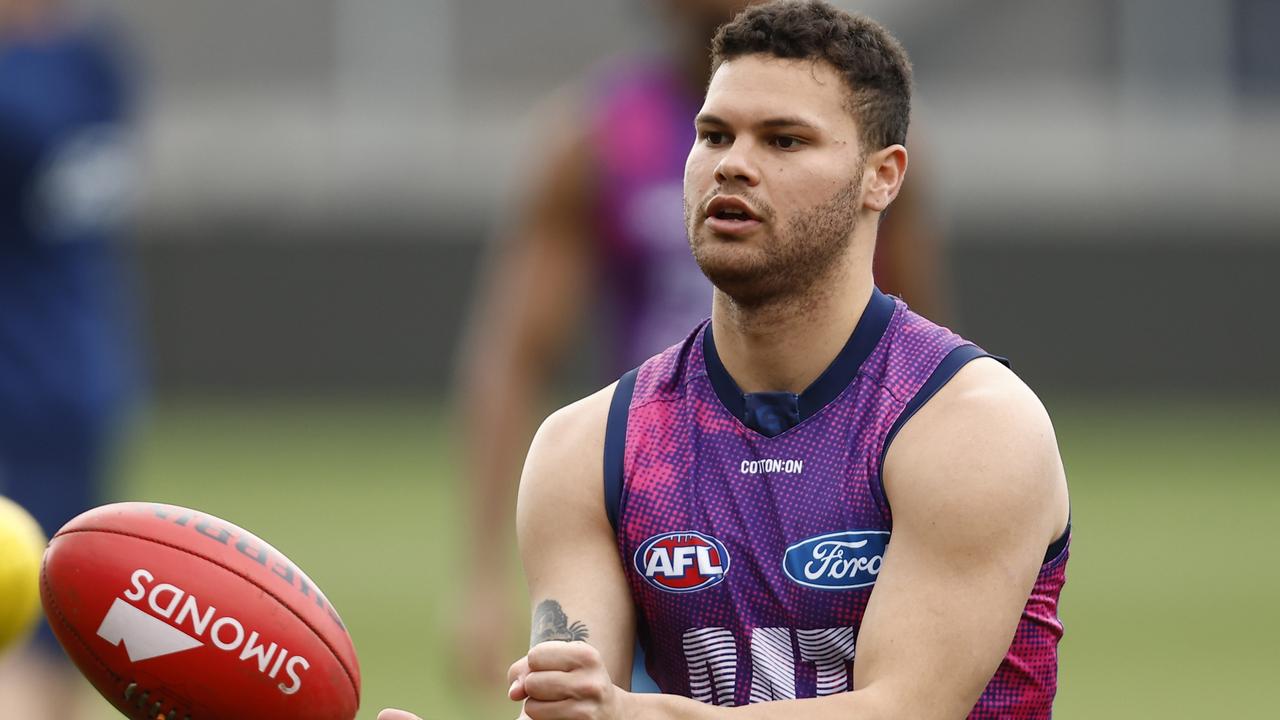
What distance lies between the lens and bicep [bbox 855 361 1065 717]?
350 cm

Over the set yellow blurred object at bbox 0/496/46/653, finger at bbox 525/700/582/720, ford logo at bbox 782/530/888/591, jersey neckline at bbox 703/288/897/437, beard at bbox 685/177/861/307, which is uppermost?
beard at bbox 685/177/861/307

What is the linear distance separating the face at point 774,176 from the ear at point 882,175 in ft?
0.13

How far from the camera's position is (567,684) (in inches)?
131

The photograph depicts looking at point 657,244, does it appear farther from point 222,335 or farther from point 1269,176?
point 1269,176

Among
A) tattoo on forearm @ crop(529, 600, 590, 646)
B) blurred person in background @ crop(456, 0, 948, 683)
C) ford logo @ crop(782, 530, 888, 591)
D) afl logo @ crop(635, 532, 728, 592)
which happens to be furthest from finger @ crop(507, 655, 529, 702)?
blurred person in background @ crop(456, 0, 948, 683)

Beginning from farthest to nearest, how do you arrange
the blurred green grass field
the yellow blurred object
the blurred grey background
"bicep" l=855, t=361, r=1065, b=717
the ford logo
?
the blurred grey background, the blurred green grass field, the yellow blurred object, the ford logo, "bicep" l=855, t=361, r=1065, b=717

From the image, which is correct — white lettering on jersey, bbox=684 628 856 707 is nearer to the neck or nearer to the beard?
the neck

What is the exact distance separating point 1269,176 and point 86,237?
59.0ft

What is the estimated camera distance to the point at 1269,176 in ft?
76.4

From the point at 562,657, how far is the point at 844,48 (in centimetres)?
110

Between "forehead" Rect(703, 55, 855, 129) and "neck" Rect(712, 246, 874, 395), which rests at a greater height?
"forehead" Rect(703, 55, 855, 129)

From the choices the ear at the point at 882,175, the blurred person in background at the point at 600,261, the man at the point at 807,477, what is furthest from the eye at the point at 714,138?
the blurred person in background at the point at 600,261

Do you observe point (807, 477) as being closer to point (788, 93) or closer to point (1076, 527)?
point (788, 93)

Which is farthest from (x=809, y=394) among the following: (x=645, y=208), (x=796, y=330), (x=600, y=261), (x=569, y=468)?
(x=600, y=261)
